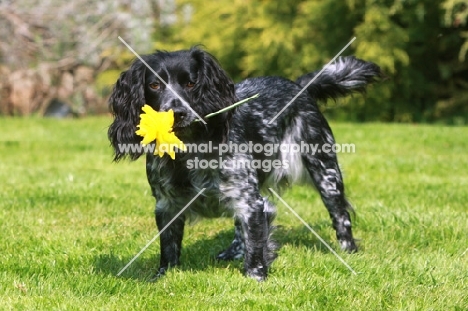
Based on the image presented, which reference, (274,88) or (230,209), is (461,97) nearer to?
(274,88)

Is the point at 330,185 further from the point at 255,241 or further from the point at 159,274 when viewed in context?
the point at 159,274

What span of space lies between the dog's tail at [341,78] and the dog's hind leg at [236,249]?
49.7 inches

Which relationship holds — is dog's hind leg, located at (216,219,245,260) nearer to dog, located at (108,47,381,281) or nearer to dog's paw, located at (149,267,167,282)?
dog, located at (108,47,381,281)

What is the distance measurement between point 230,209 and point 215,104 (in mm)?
649

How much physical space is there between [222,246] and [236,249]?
0.75 ft

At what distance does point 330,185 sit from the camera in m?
5.12

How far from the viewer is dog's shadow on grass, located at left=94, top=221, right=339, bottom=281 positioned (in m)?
4.33

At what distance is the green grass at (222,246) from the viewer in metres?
3.72

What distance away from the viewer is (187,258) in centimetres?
473

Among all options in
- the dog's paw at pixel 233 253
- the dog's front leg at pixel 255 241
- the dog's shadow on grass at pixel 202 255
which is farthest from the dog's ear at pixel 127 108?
the dog's paw at pixel 233 253

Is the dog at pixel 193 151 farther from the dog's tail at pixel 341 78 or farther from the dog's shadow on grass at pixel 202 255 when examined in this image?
the dog's tail at pixel 341 78

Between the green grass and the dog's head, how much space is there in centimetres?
82

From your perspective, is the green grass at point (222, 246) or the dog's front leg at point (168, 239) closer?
the green grass at point (222, 246)

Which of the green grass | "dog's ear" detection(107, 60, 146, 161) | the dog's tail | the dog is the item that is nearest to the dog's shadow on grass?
the green grass
